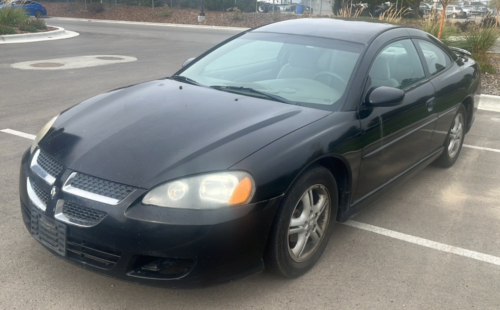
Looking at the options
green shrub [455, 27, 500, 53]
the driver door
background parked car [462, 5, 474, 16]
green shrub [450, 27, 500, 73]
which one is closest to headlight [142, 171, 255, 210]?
the driver door

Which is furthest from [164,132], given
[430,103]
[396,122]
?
[430,103]

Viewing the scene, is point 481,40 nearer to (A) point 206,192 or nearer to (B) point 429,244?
(B) point 429,244

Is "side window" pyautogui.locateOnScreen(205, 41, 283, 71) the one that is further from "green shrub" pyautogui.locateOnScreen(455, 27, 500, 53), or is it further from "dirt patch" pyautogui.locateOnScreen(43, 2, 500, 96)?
"dirt patch" pyautogui.locateOnScreen(43, 2, 500, 96)

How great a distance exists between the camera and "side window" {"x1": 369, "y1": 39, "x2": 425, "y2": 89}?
4.04 meters

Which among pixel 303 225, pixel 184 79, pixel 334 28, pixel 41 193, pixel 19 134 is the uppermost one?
pixel 334 28

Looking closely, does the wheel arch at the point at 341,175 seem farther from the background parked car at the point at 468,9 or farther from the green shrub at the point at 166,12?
the background parked car at the point at 468,9

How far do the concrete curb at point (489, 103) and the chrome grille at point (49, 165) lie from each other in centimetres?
797

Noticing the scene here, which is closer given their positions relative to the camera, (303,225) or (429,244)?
(303,225)

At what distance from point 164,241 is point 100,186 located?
477mm

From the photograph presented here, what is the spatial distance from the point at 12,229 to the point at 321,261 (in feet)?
7.46

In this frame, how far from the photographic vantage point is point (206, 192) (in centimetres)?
271

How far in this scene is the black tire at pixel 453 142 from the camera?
5418mm

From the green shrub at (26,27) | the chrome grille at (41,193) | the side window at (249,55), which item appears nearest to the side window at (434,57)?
the side window at (249,55)

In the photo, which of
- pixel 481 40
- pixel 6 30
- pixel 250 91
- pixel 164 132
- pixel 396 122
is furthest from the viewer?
pixel 6 30
